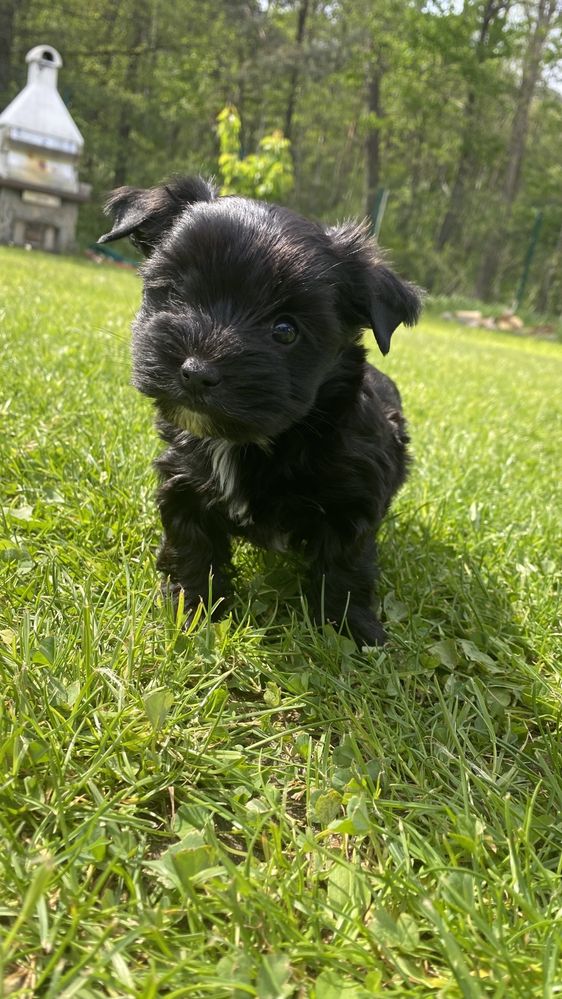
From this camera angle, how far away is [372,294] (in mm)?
1912

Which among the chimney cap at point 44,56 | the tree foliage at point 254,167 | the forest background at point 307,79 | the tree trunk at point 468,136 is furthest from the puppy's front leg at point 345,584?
the tree trunk at point 468,136

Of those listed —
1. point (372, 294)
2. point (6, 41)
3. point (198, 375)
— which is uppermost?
point (6, 41)

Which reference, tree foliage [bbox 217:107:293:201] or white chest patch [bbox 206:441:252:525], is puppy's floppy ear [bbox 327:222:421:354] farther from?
tree foliage [bbox 217:107:293:201]

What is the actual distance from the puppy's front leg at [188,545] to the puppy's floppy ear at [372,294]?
Answer: 68 cm

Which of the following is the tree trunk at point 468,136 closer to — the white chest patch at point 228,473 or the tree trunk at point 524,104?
the tree trunk at point 524,104

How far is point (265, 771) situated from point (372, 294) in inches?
49.5

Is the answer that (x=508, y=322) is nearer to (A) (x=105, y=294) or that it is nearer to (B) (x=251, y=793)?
(A) (x=105, y=294)

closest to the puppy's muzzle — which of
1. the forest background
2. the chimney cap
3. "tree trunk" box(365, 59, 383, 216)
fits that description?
the chimney cap

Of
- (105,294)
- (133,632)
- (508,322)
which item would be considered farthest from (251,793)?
(508,322)

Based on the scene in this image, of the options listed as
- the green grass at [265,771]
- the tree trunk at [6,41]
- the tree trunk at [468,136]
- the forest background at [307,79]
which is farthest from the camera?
the tree trunk at [468,136]

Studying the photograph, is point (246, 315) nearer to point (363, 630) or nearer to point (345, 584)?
point (345, 584)

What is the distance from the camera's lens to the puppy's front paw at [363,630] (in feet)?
6.36

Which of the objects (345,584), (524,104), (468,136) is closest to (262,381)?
(345,584)

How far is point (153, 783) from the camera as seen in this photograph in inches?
50.0
